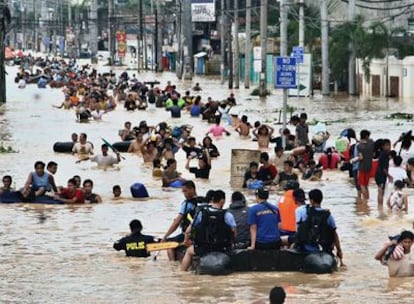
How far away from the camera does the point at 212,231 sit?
16.2m

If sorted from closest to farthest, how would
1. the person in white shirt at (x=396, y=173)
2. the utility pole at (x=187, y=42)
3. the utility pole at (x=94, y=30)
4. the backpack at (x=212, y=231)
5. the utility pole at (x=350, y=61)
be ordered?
the backpack at (x=212, y=231), the person in white shirt at (x=396, y=173), the utility pole at (x=350, y=61), the utility pole at (x=187, y=42), the utility pole at (x=94, y=30)

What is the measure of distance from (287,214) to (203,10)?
8211 cm

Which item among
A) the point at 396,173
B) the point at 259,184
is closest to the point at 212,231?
the point at 396,173

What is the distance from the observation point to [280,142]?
32.3 m

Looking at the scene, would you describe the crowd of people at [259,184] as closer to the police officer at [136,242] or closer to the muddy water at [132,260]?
the police officer at [136,242]

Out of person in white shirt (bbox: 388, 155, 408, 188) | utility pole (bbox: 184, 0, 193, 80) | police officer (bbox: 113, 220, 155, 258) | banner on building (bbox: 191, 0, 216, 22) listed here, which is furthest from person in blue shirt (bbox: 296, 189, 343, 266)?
utility pole (bbox: 184, 0, 193, 80)

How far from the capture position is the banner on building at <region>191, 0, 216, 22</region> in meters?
98.4

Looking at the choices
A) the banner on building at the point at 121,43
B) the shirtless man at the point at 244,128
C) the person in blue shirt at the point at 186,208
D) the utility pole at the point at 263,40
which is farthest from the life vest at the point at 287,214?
the banner on building at the point at 121,43

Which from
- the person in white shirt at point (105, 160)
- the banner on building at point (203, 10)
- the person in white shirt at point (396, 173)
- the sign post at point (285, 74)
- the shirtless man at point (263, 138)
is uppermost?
the banner on building at point (203, 10)

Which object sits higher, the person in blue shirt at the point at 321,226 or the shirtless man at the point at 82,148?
the person in blue shirt at the point at 321,226

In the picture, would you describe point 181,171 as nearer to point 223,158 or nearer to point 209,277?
point 223,158

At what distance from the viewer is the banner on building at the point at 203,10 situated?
323 feet

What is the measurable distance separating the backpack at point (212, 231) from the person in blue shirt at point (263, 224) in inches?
13.4

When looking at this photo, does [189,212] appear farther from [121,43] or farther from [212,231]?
[121,43]
